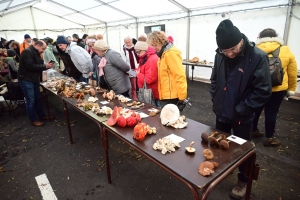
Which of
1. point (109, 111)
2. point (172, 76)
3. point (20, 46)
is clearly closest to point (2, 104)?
point (20, 46)

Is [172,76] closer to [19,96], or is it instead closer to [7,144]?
[7,144]

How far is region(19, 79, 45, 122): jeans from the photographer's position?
3.80m

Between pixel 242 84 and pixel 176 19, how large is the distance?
21.7 feet

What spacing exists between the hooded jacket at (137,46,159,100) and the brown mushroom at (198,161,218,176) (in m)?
1.68

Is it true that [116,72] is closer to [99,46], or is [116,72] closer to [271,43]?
[99,46]

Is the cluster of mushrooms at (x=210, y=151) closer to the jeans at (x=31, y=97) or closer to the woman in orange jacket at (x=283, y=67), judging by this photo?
the woman in orange jacket at (x=283, y=67)

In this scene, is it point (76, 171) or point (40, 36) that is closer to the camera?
point (76, 171)

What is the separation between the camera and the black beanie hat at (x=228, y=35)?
4.90ft

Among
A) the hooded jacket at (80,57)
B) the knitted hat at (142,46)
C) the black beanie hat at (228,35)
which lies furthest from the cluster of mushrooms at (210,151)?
the hooded jacket at (80,57)

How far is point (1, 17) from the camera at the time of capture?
10492mm

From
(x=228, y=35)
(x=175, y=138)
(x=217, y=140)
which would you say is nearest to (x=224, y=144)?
(x=217, y=140)

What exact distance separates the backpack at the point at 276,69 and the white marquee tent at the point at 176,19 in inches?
129

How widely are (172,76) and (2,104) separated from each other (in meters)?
5.85

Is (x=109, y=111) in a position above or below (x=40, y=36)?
below
